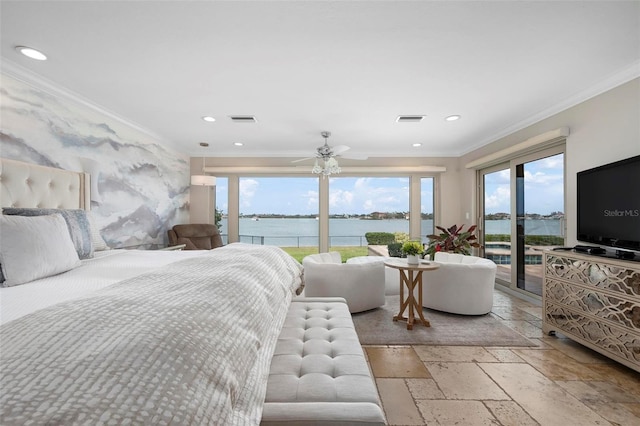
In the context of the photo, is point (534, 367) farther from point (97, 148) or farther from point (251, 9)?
point (97, 148)

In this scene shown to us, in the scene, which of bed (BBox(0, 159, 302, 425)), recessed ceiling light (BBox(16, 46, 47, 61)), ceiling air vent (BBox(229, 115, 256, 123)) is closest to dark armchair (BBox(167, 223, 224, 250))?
ceiling air vent (BBox(229, 115, 256, 123))

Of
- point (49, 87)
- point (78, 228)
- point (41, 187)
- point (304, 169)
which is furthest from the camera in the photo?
point (304, 169)

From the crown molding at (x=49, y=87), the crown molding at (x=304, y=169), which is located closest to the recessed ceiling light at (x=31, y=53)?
the crown molding at (x=49, y=87)

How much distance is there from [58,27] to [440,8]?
248cm

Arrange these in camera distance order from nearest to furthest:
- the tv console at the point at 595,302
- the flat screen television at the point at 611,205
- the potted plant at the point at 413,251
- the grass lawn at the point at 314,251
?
the tv console at the point at 595,302 → the flat screen television at the point at 611,205 → the potted plant at the point at 413,251 → the grass lawn at the point at 314,251

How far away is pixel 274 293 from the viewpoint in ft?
5.39

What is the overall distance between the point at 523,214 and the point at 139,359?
4.80 meters

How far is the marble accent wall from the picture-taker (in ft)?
7.96

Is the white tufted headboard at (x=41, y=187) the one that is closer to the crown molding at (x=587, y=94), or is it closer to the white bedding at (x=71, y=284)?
the white bedding at (x=71, y=284)

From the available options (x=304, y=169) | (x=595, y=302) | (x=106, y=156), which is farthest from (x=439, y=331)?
(x=106, y=156)

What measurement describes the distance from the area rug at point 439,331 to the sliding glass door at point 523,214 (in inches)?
45.7

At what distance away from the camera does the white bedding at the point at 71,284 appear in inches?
44.8

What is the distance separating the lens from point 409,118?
362 cm

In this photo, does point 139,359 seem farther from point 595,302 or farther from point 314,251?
point 314,251
